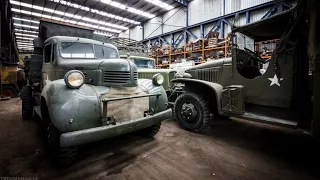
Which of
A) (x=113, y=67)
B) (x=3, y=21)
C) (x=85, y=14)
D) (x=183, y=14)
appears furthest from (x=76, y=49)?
(x=85, y=14)

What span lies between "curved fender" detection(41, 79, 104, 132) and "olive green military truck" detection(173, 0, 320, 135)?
2.39 meters

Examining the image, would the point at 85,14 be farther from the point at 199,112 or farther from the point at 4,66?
the point at 199,112

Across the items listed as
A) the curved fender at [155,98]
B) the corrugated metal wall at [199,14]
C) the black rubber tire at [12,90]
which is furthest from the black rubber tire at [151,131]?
the black rubber tire at [12,90]

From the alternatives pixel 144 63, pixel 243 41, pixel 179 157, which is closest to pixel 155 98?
pixel 179 157

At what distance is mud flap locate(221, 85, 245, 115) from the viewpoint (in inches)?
132

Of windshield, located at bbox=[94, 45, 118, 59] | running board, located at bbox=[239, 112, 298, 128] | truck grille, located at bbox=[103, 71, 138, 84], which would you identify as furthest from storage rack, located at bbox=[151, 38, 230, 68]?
truck grille, located at bbox=[103, 71, 138, 84]

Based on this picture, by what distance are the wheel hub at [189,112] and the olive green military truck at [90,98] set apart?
100 cm

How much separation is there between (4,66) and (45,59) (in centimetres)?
964

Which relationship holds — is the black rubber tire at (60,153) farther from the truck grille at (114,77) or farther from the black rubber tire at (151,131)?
the black rubber tire at (151,131)

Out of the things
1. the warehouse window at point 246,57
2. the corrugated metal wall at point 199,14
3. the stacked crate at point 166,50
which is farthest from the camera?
the stacked crate at point 166,50

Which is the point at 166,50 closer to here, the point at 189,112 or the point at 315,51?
the point at 189,112

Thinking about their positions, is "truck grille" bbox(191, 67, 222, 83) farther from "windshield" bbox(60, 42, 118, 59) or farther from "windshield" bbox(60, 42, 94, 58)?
"windshield" bbox(60, 42, 94, 58)

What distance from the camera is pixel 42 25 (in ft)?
14.8

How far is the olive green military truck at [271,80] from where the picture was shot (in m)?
2.32
